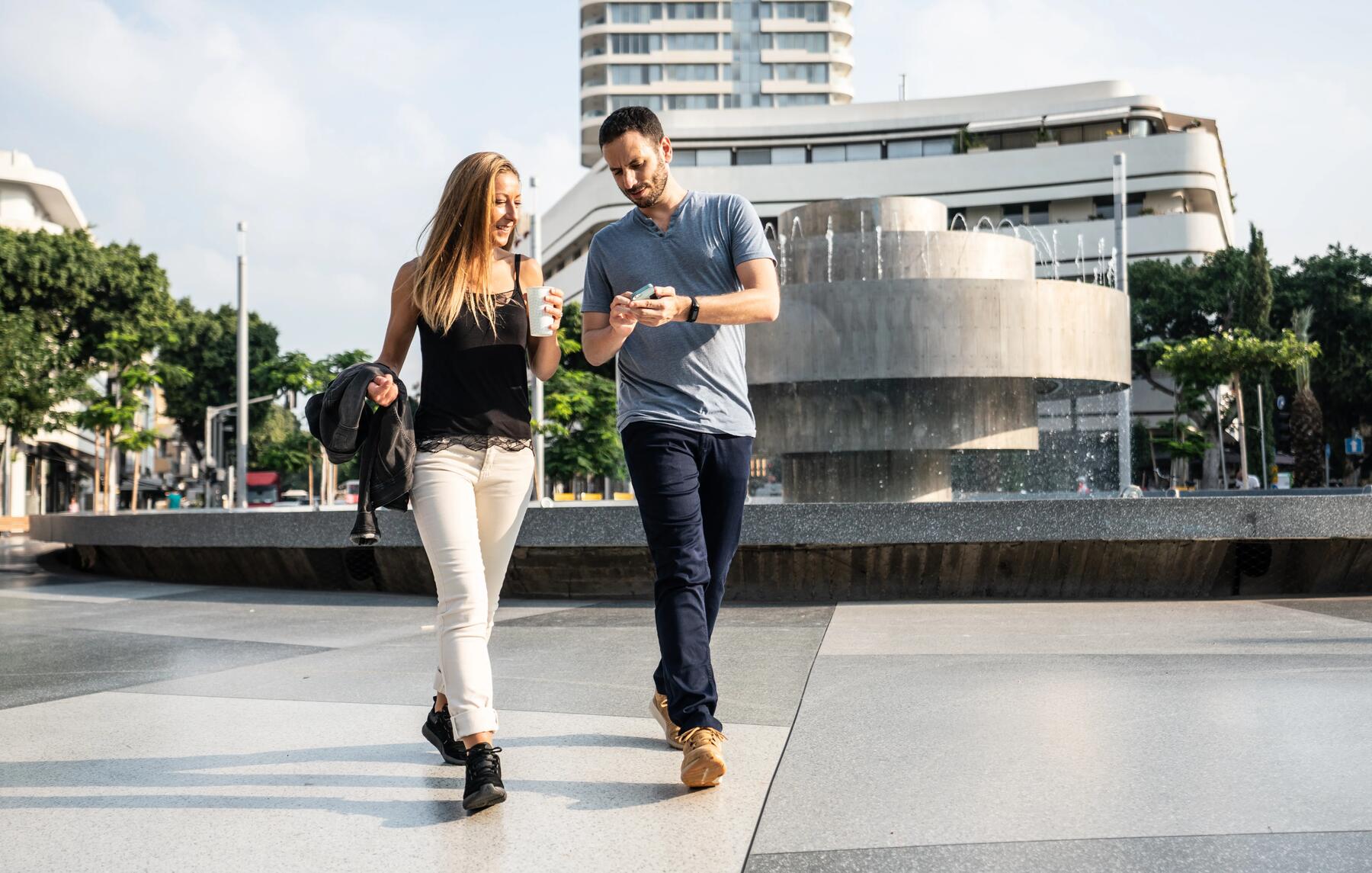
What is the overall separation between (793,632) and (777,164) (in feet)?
198

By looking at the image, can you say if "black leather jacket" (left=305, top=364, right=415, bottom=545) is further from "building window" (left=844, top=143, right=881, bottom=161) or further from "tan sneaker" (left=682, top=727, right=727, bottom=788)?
"building window" (left=844, top=143, right=881, bottom=161)

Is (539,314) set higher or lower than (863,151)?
lower

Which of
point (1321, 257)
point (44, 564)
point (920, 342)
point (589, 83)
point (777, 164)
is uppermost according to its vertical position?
point (589, 83)

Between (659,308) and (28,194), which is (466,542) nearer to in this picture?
(659,308)

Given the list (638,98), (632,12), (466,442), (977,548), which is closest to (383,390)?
(466,442)

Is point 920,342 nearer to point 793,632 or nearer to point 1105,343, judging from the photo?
point 1105,343

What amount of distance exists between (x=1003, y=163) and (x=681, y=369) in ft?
200

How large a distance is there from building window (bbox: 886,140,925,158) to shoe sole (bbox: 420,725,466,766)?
64128mm

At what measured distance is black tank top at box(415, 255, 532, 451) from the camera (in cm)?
339

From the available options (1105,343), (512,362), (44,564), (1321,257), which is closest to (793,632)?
(512,362)

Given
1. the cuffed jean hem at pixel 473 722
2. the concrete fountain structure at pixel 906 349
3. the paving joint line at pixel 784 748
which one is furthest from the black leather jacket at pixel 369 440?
the concrete fountain structure at pixel 906 349

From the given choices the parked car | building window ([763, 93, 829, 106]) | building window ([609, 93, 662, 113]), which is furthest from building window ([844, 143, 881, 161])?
the parked car

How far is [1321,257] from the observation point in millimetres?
50906

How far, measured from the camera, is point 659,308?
316cm
